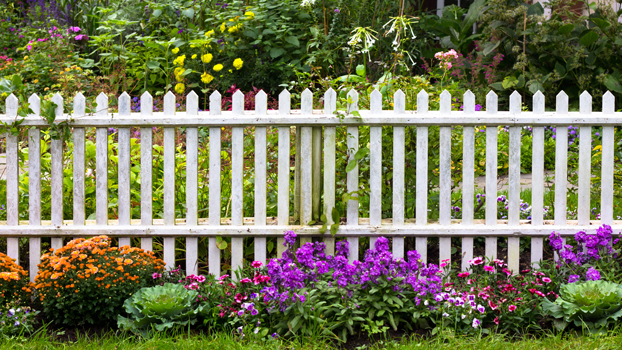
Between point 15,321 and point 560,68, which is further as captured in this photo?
point 560,68

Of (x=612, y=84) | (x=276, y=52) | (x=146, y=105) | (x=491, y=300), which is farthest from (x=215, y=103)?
(x=612, y=84)

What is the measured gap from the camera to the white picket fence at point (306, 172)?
11.9ft

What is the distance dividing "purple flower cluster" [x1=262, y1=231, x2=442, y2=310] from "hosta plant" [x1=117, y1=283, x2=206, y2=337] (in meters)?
0.39

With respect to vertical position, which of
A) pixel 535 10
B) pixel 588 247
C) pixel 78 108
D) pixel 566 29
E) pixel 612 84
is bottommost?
pixel 588 247

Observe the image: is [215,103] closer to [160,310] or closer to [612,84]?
[160,310]

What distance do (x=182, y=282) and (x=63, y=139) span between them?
42.5 inches

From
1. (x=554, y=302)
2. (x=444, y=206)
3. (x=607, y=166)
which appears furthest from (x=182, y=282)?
(x=607, y=166)

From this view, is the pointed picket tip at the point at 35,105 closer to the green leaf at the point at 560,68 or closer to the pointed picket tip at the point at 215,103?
the pointed picket tip at the point at 215,103

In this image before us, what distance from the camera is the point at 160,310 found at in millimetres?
3090

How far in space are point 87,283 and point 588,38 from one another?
19.9 feet

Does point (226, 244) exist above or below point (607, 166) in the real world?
below

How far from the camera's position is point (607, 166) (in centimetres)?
373

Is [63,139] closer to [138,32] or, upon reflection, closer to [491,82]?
[491,82]

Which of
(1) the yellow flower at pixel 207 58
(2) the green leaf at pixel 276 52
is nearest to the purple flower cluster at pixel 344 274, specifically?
(1) the yellow flower at pixel 207 58
